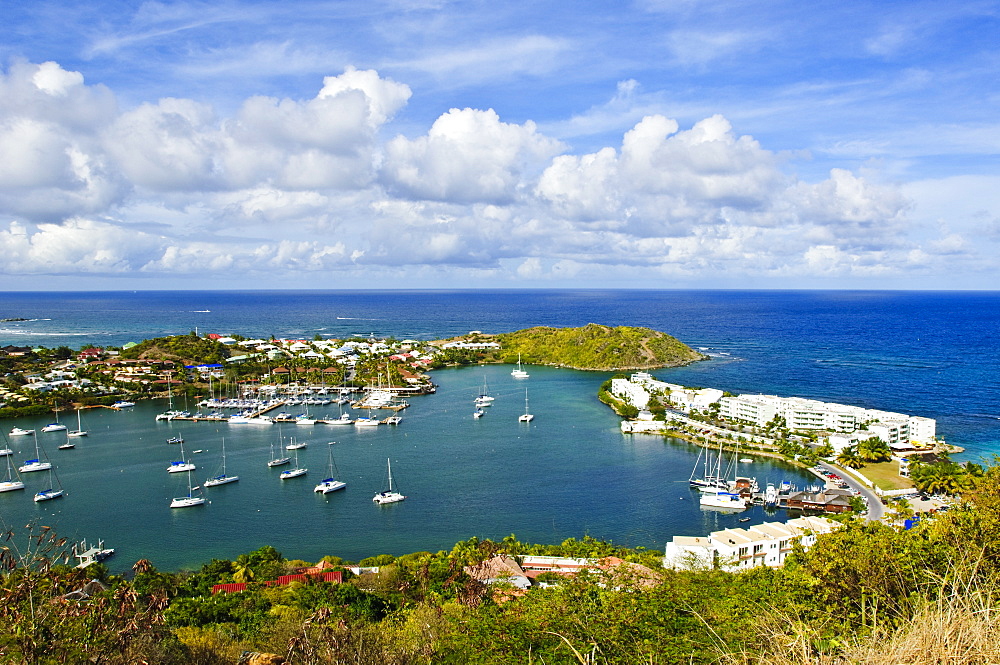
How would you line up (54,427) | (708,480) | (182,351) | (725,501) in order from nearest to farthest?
(725,501)
(708,480)
(54,427)
(182,351)

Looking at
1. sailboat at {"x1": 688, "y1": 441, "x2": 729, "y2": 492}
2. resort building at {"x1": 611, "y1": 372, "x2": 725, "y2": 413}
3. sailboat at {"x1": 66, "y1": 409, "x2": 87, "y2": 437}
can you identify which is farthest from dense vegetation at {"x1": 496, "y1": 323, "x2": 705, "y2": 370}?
sailboat at {"x1": 66, "y1": 409, "x2": 87, "y2": 437}

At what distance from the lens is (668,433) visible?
23203mm

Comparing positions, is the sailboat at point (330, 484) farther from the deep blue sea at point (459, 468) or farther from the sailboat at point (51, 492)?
the sailboat at point (51, 492)

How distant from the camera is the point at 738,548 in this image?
12.1 metres

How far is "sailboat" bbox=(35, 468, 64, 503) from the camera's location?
1658cm

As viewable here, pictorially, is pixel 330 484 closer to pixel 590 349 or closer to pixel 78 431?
pixel 78 431

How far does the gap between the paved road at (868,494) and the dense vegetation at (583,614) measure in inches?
282

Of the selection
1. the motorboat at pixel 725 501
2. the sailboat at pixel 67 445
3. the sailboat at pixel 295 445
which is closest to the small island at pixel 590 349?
the sailboat at pixel 295 445

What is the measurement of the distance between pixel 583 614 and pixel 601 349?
116 ft

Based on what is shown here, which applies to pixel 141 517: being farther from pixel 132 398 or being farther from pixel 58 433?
pixel 132 398

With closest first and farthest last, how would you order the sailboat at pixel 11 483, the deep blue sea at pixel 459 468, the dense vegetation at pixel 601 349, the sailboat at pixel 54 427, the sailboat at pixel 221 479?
the deep blue sea at pixel 459 468
the sailboat at pixel 11 483
the sailboat at pixel 221 479
the sailboat at pixel 54 427
the dense vegetation at pixel 601 349

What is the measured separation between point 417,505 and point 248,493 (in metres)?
5.11

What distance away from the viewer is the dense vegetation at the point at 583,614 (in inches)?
139

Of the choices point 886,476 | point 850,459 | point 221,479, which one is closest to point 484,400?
point 221,479
